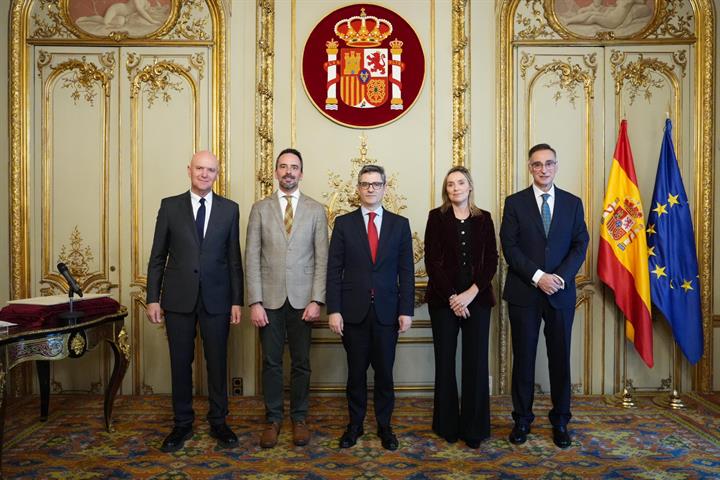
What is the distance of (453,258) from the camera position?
10.9 ft

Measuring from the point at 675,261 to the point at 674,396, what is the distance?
101cm

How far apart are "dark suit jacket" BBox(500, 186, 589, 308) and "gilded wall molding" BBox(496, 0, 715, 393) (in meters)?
0.89

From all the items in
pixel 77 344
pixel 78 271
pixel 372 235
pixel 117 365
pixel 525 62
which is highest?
pixel 525 62

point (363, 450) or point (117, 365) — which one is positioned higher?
point (117, 365)

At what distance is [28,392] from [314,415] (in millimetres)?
2394

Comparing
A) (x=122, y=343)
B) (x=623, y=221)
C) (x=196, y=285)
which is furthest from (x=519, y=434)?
(x=122, y=343)

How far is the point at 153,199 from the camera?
14.6ft

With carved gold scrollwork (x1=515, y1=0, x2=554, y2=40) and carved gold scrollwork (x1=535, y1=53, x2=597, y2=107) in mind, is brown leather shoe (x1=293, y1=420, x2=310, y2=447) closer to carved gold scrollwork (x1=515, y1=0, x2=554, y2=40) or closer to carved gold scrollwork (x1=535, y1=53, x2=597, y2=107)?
carved gold scrollwork (x1=535, y1=53, x2=597, y2=107)

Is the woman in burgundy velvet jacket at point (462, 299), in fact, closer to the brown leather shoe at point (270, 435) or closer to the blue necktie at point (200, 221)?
Result: the brown leather shoe at point (270, 435)

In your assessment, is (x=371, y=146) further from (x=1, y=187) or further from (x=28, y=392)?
(x=28, y=392)

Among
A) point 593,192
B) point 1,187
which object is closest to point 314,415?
point 593,192

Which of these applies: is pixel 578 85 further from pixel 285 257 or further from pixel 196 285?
pixel 196 285

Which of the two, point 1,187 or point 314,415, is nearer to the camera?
point 314,415

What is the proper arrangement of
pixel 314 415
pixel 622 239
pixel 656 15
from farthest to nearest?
pixel 656 15 → pixel 622 239 → pixel 314 415
